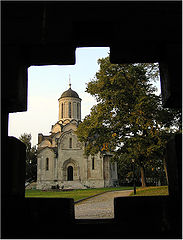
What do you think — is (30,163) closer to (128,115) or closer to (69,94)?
(69,94)

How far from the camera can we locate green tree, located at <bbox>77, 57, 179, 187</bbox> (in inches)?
607

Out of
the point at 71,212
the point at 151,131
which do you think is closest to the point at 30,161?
the point at 151,131

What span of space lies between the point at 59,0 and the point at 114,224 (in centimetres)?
207

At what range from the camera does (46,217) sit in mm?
2406

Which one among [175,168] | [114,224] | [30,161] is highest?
[175,168]

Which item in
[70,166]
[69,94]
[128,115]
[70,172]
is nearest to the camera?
[128,115]

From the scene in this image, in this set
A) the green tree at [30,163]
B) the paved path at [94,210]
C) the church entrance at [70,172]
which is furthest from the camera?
the green tree at [30,163]

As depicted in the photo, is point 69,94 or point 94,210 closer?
point 94,210

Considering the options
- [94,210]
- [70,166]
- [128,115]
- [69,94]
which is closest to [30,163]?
[70,166]

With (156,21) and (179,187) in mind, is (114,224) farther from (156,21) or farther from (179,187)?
(156,21)

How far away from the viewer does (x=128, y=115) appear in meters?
15.9

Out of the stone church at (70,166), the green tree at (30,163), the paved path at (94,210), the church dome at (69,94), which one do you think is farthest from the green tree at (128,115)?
the green tree at (30,163)

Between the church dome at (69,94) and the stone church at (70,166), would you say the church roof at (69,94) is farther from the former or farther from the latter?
the stone church at (70,166)

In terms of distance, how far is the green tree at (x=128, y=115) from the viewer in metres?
15.4
